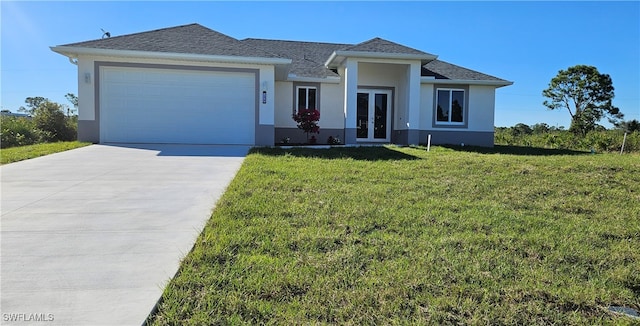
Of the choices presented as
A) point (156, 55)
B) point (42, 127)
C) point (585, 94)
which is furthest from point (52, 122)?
point (585, 94)

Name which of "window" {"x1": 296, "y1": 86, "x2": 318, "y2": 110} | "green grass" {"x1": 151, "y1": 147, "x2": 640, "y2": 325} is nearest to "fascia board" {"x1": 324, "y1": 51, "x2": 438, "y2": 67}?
"window" {"x1": 296, "y1": 86, "x2": 318, "y2": 110}

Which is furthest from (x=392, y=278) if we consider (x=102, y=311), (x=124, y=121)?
(x=124, y=121)

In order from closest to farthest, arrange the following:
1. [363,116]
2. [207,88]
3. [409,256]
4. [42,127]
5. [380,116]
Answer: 1. [409,256]
2. [207,88]
3. [42,127]
4. [363,116]
5. [380,116]

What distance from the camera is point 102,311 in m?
2.51

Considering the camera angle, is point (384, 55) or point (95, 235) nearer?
point (95, 235)

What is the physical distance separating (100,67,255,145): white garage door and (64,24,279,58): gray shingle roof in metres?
0.70

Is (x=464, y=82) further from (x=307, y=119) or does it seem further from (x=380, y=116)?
(x=307, y=119)

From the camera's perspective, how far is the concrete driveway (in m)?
2.60

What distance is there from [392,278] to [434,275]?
37 centimetres

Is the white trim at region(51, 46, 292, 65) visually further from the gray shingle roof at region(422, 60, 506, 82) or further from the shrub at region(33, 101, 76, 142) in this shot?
the gray shingle roof at region(422, 60, 506, 82)

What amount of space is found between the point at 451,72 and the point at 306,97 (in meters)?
7.00

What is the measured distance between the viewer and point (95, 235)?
12.9ft

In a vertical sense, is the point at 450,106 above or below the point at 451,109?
above

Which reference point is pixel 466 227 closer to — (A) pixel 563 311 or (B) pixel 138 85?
(A) pixel 563 311
